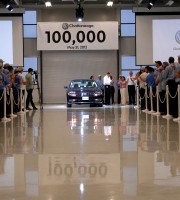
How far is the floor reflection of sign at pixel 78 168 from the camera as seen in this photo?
523 cm

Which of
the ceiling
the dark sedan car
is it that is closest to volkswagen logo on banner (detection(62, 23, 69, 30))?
the ceiling

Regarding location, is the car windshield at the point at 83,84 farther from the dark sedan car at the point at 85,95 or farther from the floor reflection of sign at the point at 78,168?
the floor reflection of sign at the point at 78,168

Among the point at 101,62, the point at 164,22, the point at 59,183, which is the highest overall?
the point at 164,22

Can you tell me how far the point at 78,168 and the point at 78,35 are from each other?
23609mm

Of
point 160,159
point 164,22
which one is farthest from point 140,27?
point 160,159

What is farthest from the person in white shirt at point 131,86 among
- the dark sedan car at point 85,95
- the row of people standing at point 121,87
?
the dark sedan car at point 85,95

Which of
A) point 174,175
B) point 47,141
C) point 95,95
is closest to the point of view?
point 174,175

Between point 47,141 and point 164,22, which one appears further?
point 164,22

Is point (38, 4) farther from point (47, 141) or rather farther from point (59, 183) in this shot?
point (59, 183)

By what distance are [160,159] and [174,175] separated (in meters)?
1.17

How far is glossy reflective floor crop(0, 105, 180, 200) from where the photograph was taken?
4.59 m

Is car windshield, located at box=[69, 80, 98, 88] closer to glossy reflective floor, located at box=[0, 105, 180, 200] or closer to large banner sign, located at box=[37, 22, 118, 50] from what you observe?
large banner sign, located at box=[37, 22, 118, 50]

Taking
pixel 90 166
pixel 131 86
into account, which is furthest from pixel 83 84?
pixel 90 166

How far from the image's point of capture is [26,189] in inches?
187
